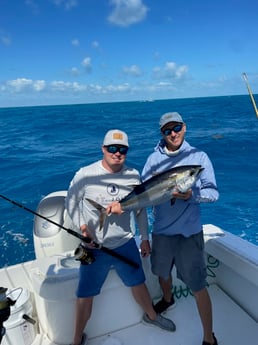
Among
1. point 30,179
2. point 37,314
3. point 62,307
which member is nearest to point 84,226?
point 62,307

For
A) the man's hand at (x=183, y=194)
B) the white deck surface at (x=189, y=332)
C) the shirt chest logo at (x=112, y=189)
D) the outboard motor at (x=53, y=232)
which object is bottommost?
the white deck surface at (x=189, y=332)

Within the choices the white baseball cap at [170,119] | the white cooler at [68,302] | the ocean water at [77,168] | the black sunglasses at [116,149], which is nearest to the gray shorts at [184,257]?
the white cooler at [68,302]

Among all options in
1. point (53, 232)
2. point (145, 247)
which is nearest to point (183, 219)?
point (145, 247)

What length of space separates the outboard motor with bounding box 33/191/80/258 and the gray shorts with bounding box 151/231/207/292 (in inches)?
43.9

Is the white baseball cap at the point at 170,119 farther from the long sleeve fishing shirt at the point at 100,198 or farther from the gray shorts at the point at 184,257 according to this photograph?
the gray shorts at the point at 184,257

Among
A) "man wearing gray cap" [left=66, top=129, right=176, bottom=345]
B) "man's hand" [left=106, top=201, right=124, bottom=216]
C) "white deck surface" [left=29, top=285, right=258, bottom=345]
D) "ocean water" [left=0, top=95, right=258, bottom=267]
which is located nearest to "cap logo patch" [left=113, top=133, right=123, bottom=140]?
"man wearing gray cap" [left=66, top=129, right=176, bottom=345]

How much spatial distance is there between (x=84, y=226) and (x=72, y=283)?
1.74ft

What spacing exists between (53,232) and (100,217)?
136 centimetres

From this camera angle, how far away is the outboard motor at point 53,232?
3.39 m

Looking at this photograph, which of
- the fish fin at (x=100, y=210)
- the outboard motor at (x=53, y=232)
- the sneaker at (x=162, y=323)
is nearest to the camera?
the fish fin at (x=100, y=210)

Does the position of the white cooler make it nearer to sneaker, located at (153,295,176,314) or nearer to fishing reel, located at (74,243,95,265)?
sneaker, located at (153,295,176,314)

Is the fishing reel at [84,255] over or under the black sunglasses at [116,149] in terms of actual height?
under

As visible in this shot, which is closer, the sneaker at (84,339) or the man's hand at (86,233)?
the man's hand at (86,233)

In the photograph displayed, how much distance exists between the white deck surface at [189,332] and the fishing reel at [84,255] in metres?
0.69
